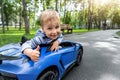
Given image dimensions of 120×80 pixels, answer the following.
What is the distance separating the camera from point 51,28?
3711mm

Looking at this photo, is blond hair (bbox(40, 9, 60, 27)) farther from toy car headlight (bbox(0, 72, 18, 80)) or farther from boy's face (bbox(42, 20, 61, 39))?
toy car headlight (bbox(0, 72, 18, 80))

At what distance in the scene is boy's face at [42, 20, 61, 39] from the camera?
366 centimetres

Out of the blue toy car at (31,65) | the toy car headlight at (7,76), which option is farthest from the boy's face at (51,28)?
the toy car headlight at (7,76)

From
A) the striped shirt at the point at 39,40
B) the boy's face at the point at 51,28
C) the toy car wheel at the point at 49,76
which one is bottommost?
the toy car wheel at the point at 49,76

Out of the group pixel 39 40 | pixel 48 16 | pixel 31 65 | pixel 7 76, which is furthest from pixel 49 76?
pixel 48 16

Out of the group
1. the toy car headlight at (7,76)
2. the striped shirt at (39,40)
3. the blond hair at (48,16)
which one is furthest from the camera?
the striped shirt at (39,40)

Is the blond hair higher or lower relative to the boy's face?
higher

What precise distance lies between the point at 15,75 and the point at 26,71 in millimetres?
182

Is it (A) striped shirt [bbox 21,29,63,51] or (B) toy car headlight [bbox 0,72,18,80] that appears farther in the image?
(A) striped shirt [bbox 21,29,63,51]

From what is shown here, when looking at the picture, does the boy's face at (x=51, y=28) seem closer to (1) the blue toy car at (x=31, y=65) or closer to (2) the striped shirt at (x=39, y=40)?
(2) the striped shirt at (x=39, y=40)

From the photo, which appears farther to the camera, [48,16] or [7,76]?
[48,16]

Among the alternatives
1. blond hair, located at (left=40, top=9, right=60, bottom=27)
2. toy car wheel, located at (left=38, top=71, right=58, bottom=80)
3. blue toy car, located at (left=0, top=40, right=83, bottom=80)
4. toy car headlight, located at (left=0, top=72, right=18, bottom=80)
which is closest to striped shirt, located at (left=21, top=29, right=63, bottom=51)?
blue toy car, located at (left=0, top=40, right=83, bottom=80)

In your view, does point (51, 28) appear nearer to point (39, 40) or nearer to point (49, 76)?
point (39, 40)

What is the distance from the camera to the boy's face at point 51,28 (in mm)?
3657
